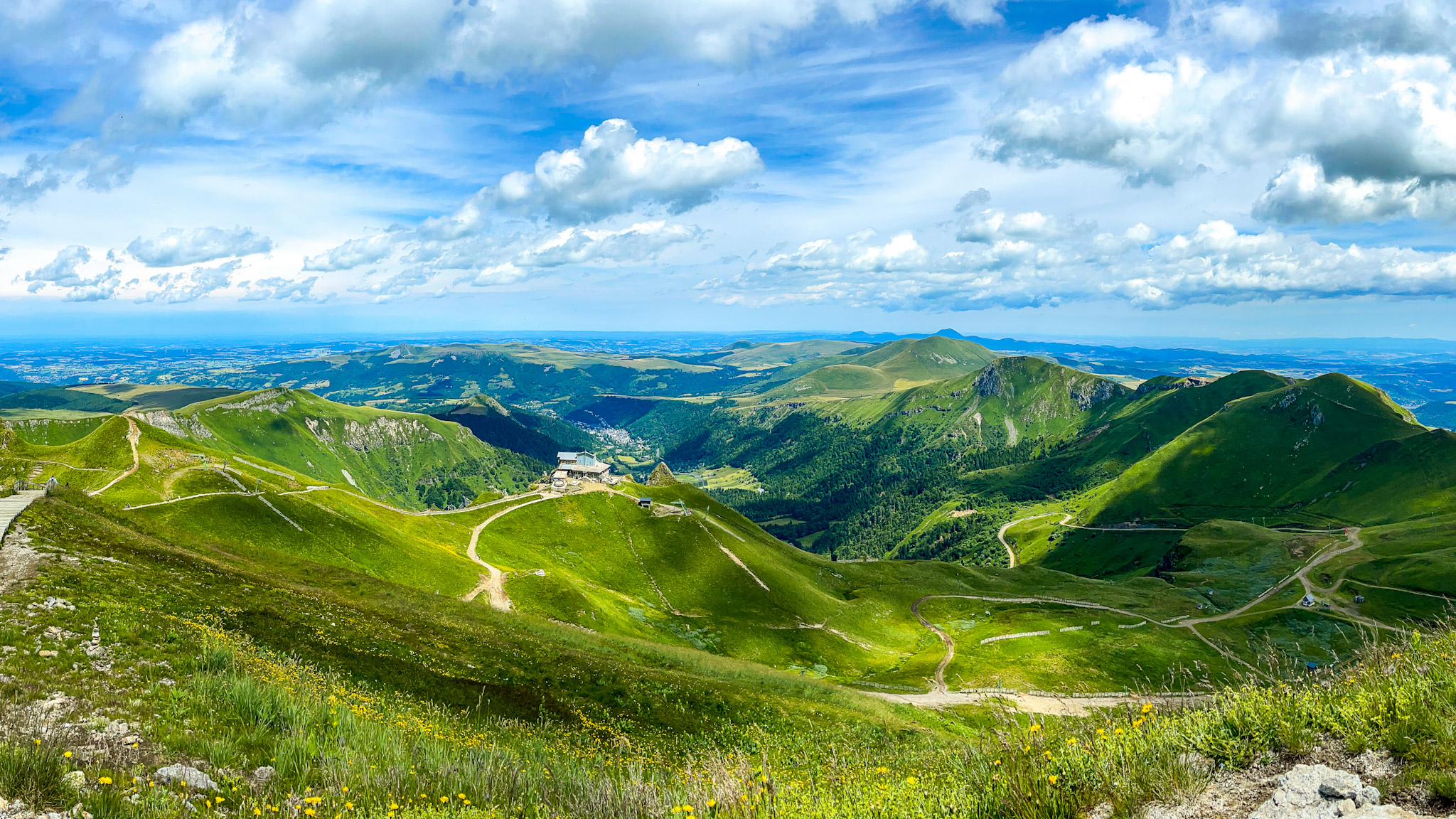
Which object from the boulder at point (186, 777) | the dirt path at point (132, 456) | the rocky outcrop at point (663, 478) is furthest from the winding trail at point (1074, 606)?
the dirt path at point (132, 456)

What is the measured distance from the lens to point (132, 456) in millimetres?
98438

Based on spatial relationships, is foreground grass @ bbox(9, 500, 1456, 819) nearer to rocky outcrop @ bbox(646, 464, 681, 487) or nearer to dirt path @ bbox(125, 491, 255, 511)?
dirt path @ bbox(125, 491, 255, 511)

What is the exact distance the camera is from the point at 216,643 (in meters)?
23.6

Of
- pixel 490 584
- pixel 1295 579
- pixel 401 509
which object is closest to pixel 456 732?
pixel 490 584

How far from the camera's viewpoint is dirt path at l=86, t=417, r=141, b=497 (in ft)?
281

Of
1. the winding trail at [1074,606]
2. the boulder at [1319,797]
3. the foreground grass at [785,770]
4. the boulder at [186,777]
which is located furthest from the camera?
the winding trail at [1074,606]

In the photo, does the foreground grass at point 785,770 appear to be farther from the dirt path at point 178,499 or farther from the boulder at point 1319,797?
the dirt path at point 178,499

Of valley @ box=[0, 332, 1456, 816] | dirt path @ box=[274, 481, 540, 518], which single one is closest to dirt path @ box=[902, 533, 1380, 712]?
valley @ box=[0, 332, 1456, 816]

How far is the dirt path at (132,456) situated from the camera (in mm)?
85750

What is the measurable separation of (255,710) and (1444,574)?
210 meters

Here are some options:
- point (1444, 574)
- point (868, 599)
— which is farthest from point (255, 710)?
point (1444, 574)

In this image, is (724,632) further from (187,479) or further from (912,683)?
(187,479)

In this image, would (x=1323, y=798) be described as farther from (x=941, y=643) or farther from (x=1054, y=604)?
(x=1054, y=604)

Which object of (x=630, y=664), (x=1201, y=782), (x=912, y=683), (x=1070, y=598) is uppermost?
(x=1201, y=782)
